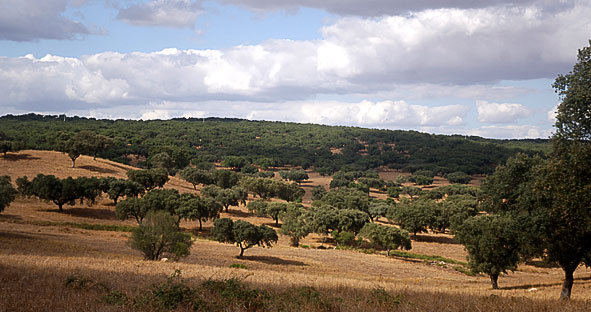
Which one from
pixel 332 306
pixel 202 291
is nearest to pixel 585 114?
pixel 332 306

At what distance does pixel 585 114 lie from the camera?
1870cm

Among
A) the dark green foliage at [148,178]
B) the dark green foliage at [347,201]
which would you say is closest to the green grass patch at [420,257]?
the dark green foliage at [347,201]

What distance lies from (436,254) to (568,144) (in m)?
57.9

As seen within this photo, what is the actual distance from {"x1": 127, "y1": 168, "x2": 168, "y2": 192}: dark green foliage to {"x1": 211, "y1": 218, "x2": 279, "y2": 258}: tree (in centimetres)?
3976

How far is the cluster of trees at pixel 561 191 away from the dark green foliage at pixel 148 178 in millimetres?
77116

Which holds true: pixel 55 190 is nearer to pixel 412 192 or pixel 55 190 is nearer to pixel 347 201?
pixel 347 201

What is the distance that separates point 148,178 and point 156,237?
6073cm

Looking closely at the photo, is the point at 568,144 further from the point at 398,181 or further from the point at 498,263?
the point at 398,181

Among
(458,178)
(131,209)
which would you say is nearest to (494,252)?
(131,209)

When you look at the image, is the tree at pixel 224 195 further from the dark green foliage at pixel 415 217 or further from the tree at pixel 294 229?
the dark green foliage at pixel 415 217

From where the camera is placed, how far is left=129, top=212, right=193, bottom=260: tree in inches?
1524

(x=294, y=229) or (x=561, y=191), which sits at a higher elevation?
(x=561, y=191)

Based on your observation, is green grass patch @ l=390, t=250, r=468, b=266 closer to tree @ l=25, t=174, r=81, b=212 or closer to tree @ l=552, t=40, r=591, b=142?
tree @ l=552, t=40, r=591, b=142

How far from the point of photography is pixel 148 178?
95.9 m
